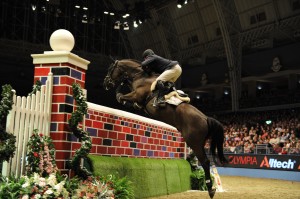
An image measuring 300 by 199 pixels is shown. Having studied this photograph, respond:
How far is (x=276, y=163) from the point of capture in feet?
61.2

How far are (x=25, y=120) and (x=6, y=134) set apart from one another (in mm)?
471

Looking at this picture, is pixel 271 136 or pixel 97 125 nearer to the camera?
pixel 97 125

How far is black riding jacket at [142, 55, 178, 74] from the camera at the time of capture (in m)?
8.20

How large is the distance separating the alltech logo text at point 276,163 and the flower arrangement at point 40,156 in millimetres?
15170

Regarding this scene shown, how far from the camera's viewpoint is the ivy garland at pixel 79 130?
511 cm

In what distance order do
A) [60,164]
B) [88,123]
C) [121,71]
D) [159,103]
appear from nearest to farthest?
[60,164], [88,123], [159,103], [121,71]

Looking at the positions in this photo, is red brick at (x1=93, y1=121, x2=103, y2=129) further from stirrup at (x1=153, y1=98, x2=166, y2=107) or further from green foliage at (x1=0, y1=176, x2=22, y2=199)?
green foliage at (x1=0, y1=176, x2=22, y2=199)

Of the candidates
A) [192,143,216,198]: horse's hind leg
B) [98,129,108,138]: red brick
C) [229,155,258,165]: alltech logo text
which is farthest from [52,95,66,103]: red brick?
[229,155,258,165]: alltech logo text

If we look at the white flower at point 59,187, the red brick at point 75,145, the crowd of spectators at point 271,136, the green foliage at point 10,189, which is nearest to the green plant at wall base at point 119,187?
the red brick at point 75,145

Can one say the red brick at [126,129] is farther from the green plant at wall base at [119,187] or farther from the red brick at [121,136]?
the green plant at wall base at [119,187]

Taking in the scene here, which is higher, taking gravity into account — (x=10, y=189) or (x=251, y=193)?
(x=10, y=189)

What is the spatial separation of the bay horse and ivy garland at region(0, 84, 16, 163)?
3.93 meters

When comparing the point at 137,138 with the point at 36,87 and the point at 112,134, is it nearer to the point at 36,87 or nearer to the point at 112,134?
the point at 112,134

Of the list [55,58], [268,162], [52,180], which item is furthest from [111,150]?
[268,162]
